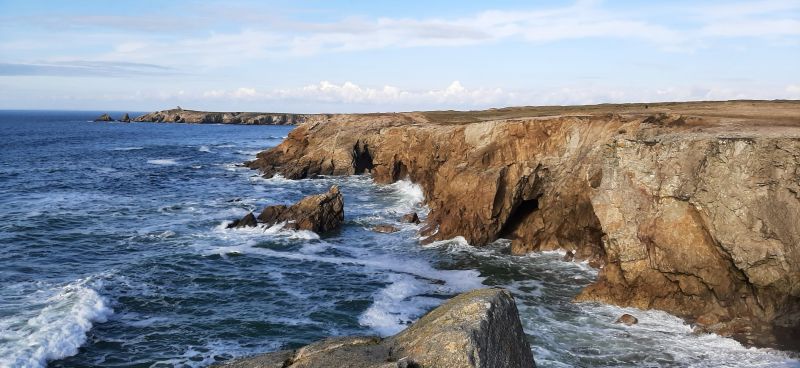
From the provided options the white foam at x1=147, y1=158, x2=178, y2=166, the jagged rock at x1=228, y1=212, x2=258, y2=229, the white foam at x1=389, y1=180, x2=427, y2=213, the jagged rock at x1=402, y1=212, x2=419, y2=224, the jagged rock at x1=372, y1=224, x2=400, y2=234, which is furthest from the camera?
the white foam at x1=147, y1=158, x2=178, y2=166

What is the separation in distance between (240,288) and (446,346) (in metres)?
18.0

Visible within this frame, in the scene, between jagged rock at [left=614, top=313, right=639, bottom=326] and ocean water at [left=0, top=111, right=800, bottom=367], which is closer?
ocean water at [left=0, top=111, right=800, bottom=367]

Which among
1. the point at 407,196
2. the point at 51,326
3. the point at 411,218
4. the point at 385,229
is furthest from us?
the point at 407,196

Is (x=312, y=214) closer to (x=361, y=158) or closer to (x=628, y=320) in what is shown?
(x=628, y=320)

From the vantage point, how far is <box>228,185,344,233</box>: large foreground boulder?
3612 cm

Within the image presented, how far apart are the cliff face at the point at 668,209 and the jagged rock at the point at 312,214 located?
7680mm

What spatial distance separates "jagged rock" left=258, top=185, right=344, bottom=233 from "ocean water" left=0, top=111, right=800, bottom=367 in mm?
1028

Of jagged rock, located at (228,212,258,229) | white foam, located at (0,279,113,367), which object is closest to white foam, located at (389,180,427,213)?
jagged rock, located at (228,212,258,229)

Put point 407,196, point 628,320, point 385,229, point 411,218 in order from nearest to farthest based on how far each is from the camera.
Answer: point 628,320 → point 385,229 → point 411,218 → point 407,196

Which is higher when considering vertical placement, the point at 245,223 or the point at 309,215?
the point at 309,215

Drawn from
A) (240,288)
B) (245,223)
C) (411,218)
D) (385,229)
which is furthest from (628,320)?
(245,223)

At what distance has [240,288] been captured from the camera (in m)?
25.3

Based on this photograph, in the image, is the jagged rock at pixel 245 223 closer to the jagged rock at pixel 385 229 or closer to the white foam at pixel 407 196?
the jagged rock at pixel 385 229

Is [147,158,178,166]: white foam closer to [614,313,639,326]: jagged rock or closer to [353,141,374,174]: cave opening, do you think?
[353,141,374,174]: cave opening
